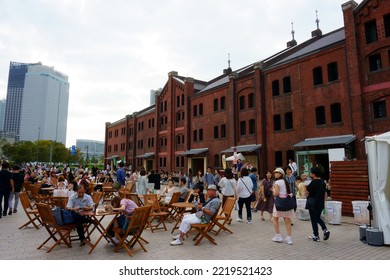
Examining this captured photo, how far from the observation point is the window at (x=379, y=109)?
17.7m

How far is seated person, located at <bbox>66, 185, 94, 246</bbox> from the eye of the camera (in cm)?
623

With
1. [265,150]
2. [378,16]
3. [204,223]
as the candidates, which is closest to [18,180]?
[204,223]

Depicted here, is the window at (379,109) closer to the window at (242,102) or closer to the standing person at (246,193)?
the window at (242,102)

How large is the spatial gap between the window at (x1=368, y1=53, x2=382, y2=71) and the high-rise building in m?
93.8

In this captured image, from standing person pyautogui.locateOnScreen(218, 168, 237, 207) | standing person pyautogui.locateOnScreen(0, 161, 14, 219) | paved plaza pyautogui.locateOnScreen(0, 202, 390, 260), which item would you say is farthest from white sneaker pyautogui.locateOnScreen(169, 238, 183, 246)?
standing person pyautogui.locateOnScreen(0, 161, 14, 219)

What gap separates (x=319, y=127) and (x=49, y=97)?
304ft

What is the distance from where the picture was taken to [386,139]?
6441mm

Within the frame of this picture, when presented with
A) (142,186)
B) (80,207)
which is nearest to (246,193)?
(80,207)

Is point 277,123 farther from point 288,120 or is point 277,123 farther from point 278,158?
point 278,158

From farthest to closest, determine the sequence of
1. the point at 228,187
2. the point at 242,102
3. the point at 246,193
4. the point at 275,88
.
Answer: the point at 242,102 → the point at 275,88 → the point at 228,187 → the point at 246,193

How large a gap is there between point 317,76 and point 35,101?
96654 millimetres

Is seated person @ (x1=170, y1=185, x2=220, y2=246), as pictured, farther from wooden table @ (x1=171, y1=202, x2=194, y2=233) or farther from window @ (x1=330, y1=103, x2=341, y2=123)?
window @ (x1=330, y1=103, x2=341, y2=123)

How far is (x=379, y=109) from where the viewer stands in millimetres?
17969

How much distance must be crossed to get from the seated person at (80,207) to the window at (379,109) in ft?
62.9
